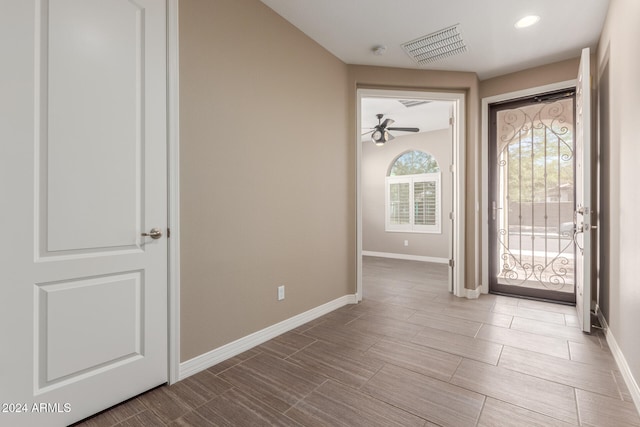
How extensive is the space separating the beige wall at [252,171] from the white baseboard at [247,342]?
0.17 feet

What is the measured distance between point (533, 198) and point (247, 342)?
12.0 ft

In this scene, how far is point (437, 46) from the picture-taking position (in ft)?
10.0

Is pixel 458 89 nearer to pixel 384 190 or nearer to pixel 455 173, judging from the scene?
pixel 455 173

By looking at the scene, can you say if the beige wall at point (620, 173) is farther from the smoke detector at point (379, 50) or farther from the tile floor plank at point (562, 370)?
the smoke detector at point (379, 50)

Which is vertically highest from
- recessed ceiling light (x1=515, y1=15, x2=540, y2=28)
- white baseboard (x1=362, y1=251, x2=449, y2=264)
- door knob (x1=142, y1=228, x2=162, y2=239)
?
recessed ceiling light (x1=515, y1=15, x2=540, y2=28)

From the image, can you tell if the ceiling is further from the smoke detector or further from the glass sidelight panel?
the glass sidelight panel

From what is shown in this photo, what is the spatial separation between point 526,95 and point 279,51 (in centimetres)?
302

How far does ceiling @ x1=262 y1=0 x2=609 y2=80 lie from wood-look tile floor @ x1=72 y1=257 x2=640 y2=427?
2.74 m

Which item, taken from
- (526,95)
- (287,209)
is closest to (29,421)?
(287,209)

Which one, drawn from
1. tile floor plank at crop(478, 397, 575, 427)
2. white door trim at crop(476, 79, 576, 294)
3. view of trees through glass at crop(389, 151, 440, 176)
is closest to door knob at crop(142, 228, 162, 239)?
tile floor plank at crop(478, 397, 575, 427)

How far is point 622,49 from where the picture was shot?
2.01 m

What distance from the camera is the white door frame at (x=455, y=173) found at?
3.53 metres

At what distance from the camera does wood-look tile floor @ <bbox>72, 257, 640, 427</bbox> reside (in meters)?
1.54

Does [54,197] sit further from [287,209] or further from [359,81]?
[359,81]
